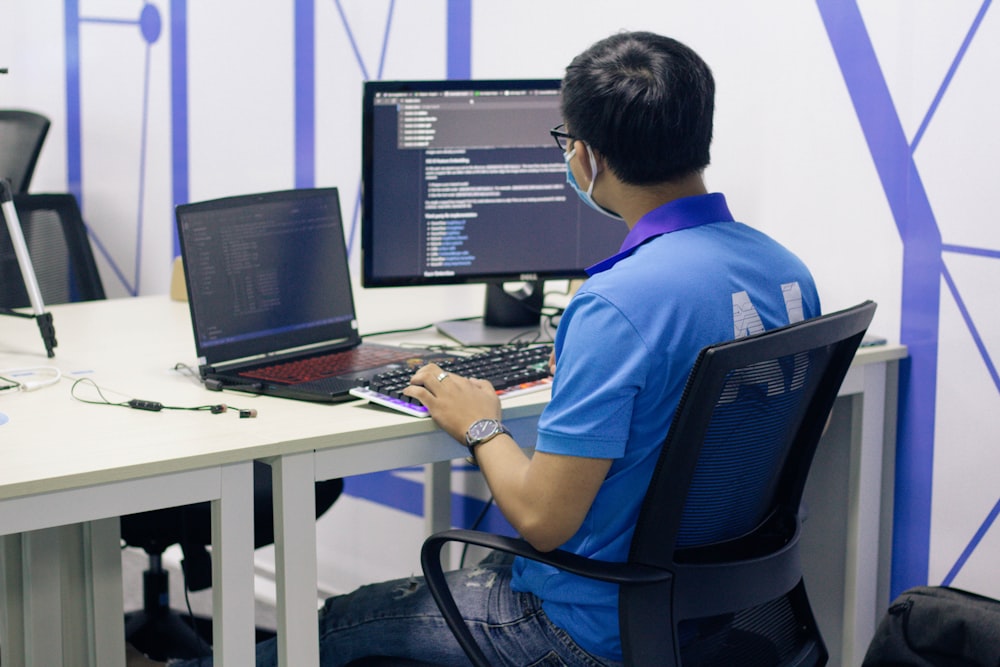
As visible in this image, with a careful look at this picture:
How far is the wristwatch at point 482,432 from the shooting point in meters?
1.52

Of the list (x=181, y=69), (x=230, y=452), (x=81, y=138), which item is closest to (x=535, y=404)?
(x=230, y=452)

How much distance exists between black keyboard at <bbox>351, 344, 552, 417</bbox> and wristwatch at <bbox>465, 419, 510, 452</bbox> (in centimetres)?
11

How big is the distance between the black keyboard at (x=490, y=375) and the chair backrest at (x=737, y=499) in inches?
17.4

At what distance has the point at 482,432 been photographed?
153 cm

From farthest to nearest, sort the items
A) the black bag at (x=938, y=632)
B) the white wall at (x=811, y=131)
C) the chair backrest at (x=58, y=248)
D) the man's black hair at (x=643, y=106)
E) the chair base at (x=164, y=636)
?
the chair backrest at (x=58, y=248)
the chair base at (x=164, y=636)
the white wall at (x=811, y=131)
the black bag at (x=938, y=632)
the man's black hair at (x=643, y=106)

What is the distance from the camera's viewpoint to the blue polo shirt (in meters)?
1.28

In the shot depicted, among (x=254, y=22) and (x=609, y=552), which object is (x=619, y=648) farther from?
(x=254, y=22)

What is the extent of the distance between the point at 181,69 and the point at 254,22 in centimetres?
38

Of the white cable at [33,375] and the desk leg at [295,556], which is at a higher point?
the white cable at [33,375]

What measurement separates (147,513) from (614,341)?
1.34 metres

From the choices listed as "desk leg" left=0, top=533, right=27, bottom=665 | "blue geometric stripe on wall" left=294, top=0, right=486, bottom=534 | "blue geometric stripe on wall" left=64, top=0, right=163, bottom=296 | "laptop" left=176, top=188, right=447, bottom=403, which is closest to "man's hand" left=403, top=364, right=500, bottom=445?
"laptop" left=176, top=188, right=447, bottom=403

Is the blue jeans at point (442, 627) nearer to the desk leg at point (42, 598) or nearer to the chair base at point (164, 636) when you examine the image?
the desk leg at point (42, 598)

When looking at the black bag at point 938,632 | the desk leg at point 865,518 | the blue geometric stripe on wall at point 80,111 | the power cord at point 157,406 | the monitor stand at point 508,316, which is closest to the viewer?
the power cord at point 157,406

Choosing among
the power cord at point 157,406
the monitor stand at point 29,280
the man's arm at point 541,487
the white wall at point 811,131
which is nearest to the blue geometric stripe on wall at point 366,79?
the white wall at point 811,131
